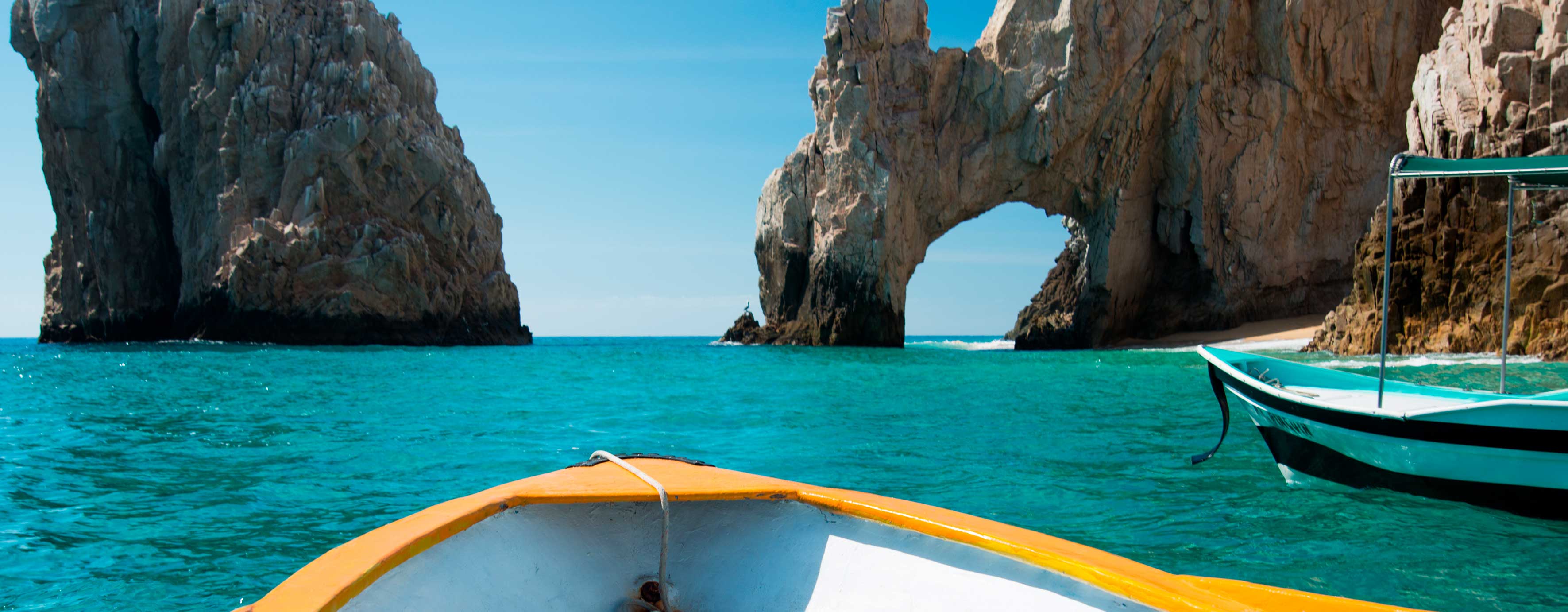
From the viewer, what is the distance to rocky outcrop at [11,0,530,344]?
1569 inches

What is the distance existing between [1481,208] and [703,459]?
1850cm

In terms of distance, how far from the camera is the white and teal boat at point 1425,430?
185 inches

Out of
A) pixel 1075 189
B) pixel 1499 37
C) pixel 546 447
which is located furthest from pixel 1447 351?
pixel 546 447

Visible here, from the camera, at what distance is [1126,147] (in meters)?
32.8

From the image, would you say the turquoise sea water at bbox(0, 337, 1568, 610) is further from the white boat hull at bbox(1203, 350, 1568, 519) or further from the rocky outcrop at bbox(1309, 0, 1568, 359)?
the rocky outcrop at bbox(1309, 0, 1568, 359)

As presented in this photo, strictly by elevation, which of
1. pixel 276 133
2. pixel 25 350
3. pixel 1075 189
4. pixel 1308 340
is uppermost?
pixel 276 133

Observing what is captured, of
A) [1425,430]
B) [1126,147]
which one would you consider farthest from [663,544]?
[1126,147]

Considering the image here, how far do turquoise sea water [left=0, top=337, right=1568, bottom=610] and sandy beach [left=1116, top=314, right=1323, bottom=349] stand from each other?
45.5 feet

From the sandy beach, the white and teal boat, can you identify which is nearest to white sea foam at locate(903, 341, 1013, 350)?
the sandy beach

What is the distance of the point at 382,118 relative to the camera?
137ft

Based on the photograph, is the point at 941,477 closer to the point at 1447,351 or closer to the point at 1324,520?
the point at 1324,520

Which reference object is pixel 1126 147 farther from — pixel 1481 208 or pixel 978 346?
pixel 1481 208

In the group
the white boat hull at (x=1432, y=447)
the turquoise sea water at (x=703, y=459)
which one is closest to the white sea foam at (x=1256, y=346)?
the turquoise sea water at (x=703, y=459)

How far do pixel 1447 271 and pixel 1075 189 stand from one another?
1596 centimetres
